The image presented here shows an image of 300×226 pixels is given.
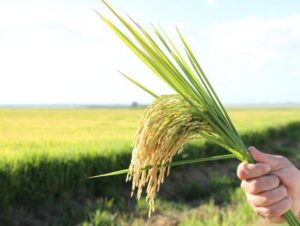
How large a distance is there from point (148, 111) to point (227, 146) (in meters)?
0.28

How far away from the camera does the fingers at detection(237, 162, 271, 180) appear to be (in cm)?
149

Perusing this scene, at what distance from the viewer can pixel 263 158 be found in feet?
5.04

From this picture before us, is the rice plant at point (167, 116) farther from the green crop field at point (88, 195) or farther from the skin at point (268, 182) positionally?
the green crop field at point (88, 195)

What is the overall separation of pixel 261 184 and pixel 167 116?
330 millimetres

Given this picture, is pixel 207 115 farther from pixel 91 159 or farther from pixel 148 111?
pixel 91 159

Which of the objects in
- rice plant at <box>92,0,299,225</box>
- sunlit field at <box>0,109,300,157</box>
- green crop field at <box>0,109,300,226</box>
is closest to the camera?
rice plant at <box>92,0,299,225</box>

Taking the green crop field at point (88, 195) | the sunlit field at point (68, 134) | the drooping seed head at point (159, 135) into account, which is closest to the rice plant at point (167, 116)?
Result: the drooping seed head at point (159, 135)

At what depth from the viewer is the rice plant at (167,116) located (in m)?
1.34

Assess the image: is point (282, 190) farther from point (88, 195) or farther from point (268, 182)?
point (88, 195)

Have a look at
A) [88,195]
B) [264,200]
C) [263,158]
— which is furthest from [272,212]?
[88,195]

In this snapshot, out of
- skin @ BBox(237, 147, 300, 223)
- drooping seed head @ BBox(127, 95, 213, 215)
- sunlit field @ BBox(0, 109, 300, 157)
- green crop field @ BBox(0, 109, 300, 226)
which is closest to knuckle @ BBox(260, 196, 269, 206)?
skin @ BBox(237, 147, 300, 223)

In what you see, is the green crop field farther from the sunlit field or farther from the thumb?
the thumb

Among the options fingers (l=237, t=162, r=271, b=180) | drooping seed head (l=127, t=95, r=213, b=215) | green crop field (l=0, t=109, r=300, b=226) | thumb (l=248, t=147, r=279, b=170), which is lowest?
green crop field (l=0, t=109, r=300, b=226)

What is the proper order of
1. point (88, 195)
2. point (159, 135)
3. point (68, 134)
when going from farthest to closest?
1. point (68, 134)
2. point (88, 195)
3. point (159, 135)
